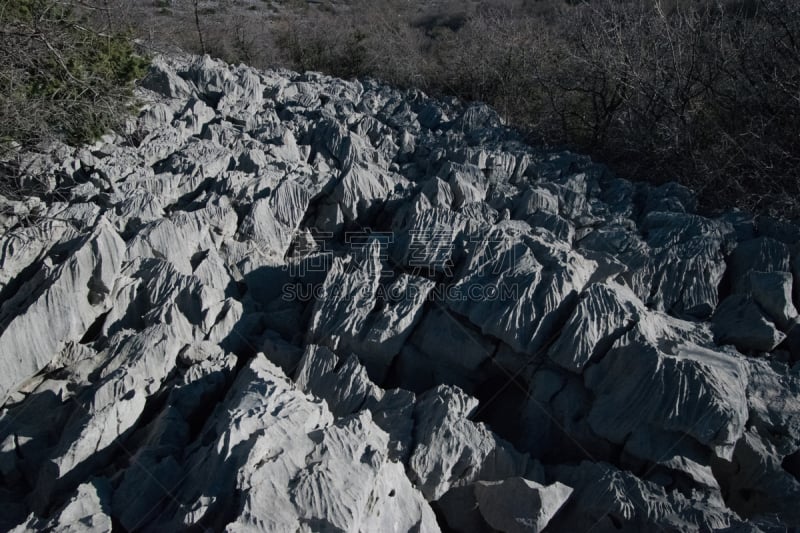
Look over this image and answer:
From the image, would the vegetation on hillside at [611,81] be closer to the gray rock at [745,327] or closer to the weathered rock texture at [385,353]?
the weathered rock texture at [385,353]

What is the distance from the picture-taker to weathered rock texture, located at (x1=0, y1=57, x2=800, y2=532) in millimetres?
3148

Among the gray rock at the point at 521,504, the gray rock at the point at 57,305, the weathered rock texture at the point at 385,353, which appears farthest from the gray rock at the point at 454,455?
the gray rock at the point at 57,305

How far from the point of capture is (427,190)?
6195 mm

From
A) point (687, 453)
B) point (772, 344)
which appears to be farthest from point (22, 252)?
point (772, 344)

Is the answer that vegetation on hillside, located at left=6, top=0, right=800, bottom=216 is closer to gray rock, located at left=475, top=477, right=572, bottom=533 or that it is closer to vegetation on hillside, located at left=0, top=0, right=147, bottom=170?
vegetation on hillside, located at left=0, top=0, right=147, bottom=170

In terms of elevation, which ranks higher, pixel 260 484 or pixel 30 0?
pixel 30 0

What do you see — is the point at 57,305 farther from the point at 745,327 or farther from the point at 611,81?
the point at 611,81

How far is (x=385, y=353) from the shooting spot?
4.46 m

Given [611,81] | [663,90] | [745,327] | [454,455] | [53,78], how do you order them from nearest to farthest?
1. [454,455]
2. [745,327]
3. [53,78]
4. [663,90]
5. [611,81]

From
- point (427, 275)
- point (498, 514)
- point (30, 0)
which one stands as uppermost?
point (30, 0)

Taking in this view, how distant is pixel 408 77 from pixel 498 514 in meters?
11.5

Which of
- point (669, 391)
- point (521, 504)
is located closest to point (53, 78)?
point (521, 504)

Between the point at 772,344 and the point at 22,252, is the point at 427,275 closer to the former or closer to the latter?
the point at 772,344

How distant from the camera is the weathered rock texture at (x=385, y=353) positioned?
315 centimetres
